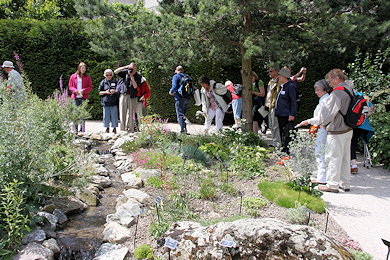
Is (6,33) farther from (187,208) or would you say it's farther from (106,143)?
(187,208)

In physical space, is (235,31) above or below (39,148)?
above

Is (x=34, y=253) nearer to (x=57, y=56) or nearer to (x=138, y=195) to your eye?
(x=138, y=195)

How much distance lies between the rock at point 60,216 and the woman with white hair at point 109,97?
Answer: 195 inches

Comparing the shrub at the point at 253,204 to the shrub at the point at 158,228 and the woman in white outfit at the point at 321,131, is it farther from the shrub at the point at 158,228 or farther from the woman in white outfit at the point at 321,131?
the woman in white outfit at the point at 321,131

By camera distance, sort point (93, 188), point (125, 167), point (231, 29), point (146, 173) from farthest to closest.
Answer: point (231, 29)
point (125, 167)
point (146, 173)
point (93, 188)

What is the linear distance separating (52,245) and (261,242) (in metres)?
2.24

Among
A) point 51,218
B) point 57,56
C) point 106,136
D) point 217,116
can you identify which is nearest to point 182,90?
point 217,116

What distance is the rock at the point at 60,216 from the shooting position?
389cm

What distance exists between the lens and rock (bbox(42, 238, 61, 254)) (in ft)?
10.5

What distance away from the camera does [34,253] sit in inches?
115

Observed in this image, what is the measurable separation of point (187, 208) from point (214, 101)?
4470mm

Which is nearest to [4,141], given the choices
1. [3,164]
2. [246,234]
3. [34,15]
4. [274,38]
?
[3,164]

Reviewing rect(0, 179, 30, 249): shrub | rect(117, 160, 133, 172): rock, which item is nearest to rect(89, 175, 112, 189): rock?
rect(117, 160, 133, 172): rock

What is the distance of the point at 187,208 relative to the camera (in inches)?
149
